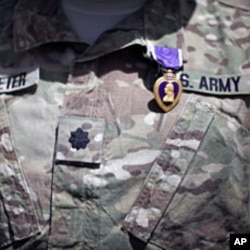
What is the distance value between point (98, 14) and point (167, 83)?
17 cm

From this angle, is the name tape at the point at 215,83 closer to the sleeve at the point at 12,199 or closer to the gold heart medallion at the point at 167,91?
the gold heart medallion at the point at 167,91

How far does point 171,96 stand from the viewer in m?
1.33

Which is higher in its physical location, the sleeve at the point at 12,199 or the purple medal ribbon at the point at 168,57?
the purple medal ribbon at the point at 168,57

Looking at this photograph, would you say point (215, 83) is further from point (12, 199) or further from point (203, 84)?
point (12, 199)

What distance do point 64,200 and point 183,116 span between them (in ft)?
0.73

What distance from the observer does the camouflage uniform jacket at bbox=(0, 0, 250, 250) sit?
1312mm


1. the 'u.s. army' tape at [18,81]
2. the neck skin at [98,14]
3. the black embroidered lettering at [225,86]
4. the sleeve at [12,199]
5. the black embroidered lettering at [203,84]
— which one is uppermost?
the neck skin at [98,14]

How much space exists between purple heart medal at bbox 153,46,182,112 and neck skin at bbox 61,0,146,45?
0.09 metres

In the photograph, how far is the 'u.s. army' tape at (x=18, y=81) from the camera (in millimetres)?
1350

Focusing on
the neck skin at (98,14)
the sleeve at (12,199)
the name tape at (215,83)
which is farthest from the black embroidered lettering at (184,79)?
the sleeve at (12,199)

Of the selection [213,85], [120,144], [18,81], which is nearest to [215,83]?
[213,85]

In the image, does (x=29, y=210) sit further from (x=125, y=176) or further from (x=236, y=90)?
(x=236, y=90)

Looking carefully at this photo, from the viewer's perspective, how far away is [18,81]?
4.45ft

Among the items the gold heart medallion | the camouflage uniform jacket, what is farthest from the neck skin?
the gold heart medallion
